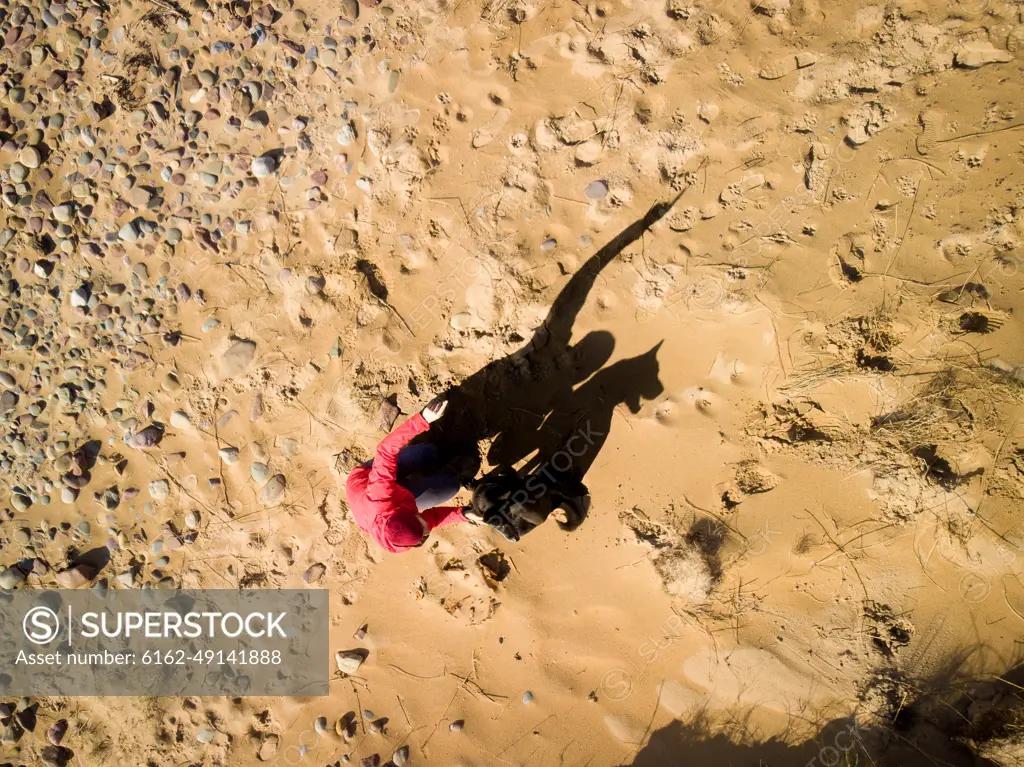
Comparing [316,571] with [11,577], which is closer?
[316,571]

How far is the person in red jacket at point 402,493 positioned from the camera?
2719 mm

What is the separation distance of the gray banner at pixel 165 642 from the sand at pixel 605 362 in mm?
151

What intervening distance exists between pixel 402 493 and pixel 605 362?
63.3 inches

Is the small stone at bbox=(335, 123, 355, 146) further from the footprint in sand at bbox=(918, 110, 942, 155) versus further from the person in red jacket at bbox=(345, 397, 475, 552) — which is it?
the footprint in sand at bbox=(918, 110, 942, 155)

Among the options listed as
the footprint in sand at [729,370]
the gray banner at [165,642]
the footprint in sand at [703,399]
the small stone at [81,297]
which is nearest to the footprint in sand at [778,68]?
the footprint in sand at [729,370]

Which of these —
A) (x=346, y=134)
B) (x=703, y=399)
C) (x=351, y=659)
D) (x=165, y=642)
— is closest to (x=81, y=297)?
(x=346, y=134)

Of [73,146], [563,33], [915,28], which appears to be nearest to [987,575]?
[915,28]

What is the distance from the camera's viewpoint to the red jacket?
2.76 meters

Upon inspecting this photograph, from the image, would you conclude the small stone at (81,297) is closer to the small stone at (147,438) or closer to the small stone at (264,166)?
the small stone at (147,438)

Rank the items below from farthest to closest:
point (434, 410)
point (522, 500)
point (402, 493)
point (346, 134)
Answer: point (346, 134)
point (522, 500)
point (402, 493)
point (434, 410)

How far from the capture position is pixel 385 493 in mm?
2869

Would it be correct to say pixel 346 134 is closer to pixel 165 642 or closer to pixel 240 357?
pixel 240 357

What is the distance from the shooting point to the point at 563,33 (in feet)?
12.2

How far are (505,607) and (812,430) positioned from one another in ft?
7.74
